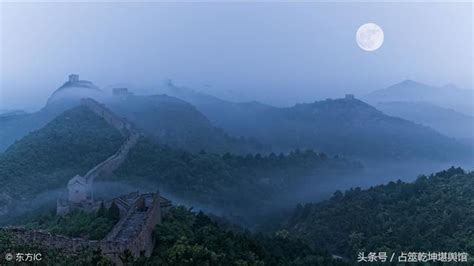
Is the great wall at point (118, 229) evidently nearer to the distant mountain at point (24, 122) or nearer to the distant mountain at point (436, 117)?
the distant mountain at point (24, 122)

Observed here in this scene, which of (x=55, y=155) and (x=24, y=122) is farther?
(x=24, y=122)

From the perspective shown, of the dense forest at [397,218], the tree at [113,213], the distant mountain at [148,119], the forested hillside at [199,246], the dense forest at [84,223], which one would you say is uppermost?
the distant mountain at [148,119]

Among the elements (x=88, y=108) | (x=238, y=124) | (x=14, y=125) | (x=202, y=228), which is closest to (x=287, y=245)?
(x=202, y=228)

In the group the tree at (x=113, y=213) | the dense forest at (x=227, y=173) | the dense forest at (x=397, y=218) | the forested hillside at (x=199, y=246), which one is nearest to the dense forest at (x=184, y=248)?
the forested hillside at (x=199, y=246)

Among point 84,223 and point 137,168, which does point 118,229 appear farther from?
point 137,168

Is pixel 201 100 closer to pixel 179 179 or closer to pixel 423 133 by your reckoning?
pixel 423 133

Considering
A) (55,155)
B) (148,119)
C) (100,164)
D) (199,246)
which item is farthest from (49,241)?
(148,119)
